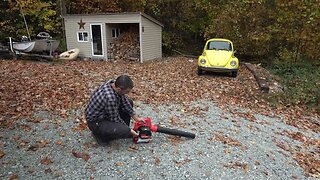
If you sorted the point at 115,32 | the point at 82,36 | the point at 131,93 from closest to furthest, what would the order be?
the point at 131,93 < the point at 82,36 < the point at 115,32

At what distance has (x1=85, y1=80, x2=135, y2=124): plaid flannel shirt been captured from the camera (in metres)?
4.10

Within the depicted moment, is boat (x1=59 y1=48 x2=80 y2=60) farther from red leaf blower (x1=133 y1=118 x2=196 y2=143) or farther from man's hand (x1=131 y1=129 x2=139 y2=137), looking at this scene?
man's hand (x1=131 y1=129 x2=139 y2=137)

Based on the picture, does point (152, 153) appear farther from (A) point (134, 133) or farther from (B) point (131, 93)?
(B) point (131, 93)

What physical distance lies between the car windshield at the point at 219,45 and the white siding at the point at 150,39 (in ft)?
14.0

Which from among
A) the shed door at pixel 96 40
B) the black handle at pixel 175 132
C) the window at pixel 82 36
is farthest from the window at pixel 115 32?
the black handle at pixel 175 132

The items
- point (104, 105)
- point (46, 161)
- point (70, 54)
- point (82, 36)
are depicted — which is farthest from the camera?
point (82, 36)

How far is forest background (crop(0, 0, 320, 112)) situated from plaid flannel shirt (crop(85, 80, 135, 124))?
614 centimetres

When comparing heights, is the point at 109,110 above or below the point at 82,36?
below

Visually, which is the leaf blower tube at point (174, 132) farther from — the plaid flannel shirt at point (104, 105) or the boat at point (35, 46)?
the boat at point (35, 46)

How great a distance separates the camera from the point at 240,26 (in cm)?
1569

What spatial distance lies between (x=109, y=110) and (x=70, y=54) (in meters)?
12.3

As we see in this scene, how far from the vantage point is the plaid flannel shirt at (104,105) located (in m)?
4.10

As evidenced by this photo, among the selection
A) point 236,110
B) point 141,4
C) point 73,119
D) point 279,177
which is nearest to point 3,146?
point 73,119

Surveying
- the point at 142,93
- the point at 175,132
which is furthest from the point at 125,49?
the point at 175,132
